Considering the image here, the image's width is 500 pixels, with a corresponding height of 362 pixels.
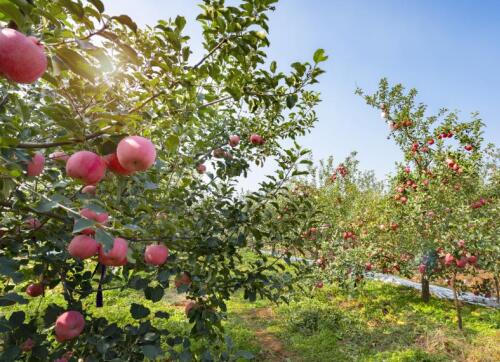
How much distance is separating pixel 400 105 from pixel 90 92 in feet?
27.8

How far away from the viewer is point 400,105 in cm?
847

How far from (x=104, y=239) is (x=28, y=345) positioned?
5.63 ft

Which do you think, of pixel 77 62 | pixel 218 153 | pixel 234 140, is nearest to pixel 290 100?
pixel 77 62

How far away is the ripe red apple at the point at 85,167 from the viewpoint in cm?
116

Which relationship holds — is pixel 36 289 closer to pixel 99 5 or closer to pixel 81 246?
pixel 81 246

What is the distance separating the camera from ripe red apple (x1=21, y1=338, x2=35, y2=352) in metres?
2.09

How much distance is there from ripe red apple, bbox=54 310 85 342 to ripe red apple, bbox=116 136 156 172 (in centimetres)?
153

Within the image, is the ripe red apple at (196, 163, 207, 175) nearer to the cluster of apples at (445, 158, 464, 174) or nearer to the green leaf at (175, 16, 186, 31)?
the green leaf at (175, 16, 186, 31)

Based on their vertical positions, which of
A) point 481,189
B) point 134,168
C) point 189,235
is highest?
point 481,189

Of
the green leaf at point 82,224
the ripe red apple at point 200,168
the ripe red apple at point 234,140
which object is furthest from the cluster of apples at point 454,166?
the green leaf at point 82,224

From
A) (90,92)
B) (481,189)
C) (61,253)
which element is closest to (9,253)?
(61,253)

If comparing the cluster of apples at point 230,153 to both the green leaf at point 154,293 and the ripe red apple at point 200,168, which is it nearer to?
the ripe red apple at point 200,168

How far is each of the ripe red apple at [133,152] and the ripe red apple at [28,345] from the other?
1712mm

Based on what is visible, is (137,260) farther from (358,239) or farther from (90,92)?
(358,239)
